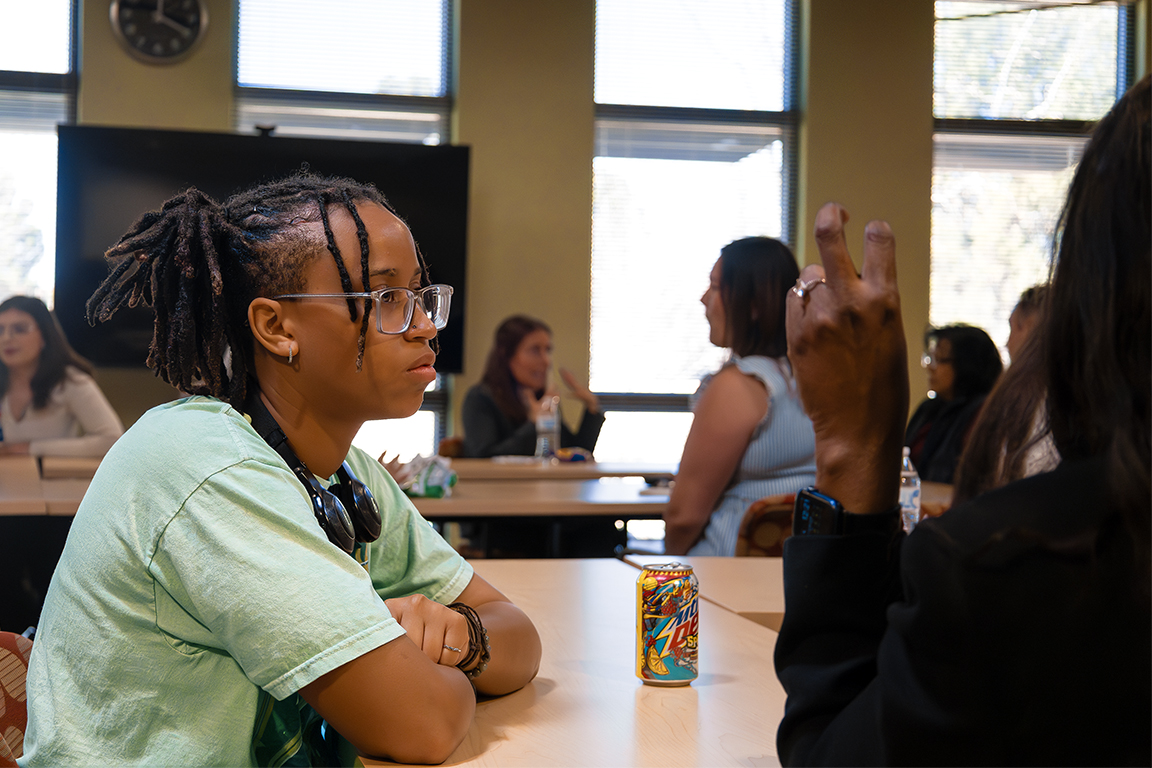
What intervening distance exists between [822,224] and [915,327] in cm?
599

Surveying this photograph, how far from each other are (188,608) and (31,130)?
5.61 metres

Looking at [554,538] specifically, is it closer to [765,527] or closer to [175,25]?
[765,527]

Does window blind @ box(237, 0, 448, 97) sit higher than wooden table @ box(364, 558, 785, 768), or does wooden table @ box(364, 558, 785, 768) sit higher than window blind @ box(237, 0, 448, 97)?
window blind @ box(237, 0, 448, 97)

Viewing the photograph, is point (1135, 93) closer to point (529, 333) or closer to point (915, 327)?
point (529, 333)

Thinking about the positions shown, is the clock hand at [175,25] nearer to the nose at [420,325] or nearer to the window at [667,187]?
the window at [667,187]

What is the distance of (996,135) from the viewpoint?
21.5ft

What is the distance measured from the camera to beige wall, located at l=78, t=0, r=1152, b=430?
5707 mm

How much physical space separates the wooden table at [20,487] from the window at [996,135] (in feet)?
17.0

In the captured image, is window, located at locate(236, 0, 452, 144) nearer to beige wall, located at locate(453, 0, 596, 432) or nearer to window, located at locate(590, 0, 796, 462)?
beige wall, located at locate(453, 0, 596, 432)

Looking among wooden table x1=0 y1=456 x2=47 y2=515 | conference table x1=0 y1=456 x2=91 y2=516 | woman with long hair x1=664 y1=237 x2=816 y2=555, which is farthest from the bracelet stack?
wooden table x1=0 y1=456 x2=47 y2=515

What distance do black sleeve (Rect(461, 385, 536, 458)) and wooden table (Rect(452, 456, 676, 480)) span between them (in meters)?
0.36

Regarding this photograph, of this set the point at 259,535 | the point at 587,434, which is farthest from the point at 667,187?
the point at 259,535

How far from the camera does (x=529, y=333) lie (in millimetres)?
5219

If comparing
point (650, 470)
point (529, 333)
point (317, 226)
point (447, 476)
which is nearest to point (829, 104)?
point (529, 333)
